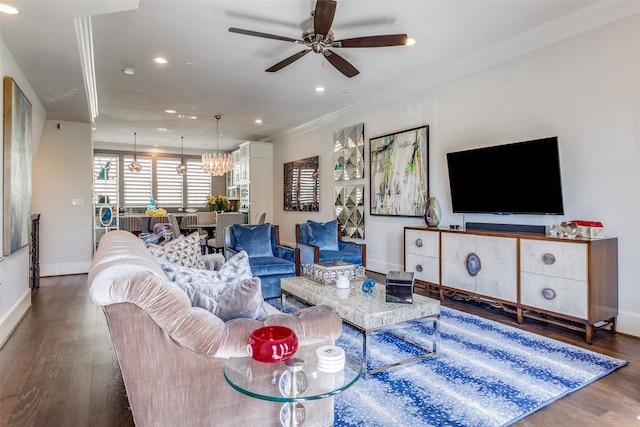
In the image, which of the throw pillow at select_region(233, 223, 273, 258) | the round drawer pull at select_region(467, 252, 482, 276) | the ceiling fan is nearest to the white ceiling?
the ceiling fan

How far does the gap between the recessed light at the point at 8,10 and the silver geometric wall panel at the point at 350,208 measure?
4.76 meters

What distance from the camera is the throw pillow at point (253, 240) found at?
442 centimetres

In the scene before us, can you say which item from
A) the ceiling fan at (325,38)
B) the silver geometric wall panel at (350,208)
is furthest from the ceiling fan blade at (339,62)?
the silver geometric wall panel at (350,208)

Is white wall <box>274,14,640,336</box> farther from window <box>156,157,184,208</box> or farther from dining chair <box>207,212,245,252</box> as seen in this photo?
window <box>156,157,184,208</box>

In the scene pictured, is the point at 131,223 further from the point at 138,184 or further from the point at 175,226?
the point at 175,226

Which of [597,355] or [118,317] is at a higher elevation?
[118,317]

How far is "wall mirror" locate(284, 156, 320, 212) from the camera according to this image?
7.48 metres

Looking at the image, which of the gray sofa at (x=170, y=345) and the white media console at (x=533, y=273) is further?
the white media console at (x=533, y=273)

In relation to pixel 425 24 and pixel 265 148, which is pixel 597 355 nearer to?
pixel 425 24

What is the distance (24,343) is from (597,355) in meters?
4.57

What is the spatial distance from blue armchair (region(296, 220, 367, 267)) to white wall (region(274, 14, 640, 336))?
3.57 ft

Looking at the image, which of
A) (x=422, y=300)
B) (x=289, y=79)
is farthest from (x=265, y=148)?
(x=422, y=300)

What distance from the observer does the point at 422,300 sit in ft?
8.81

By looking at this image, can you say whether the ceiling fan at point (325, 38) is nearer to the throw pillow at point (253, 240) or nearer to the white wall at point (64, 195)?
the throw pillow at point (253, 240)
